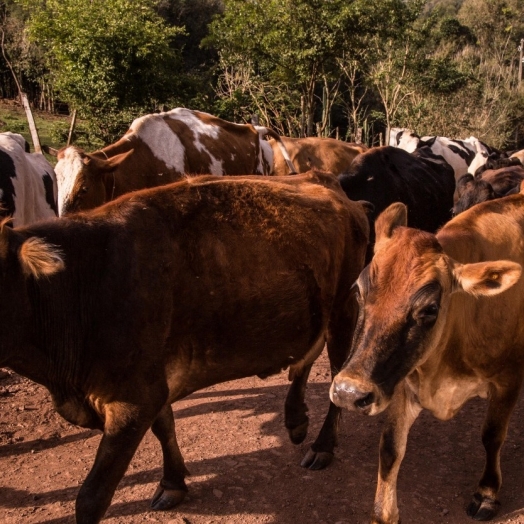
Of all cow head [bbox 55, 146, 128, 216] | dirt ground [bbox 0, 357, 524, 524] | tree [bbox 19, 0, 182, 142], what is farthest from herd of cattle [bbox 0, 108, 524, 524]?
tree [bbox 19, 0, 182, 142]

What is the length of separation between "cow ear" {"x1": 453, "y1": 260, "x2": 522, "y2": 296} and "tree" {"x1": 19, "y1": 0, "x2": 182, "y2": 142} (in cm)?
1704

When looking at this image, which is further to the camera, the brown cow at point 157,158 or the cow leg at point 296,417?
the brown cow at point 157,158

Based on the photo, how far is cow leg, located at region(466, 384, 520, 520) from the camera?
4355 millimetres

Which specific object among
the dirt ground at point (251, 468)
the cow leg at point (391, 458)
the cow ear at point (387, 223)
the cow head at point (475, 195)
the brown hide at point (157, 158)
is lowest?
the dirt ground at point (251, 468)

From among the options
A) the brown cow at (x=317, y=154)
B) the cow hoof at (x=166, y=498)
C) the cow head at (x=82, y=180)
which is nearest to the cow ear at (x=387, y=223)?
the cow hoof at (x=166, y=498)

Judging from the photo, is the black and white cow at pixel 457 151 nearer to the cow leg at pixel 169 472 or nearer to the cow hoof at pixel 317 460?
the cow hoof at pixel 317 460

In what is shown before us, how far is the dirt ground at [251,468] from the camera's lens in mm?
4438

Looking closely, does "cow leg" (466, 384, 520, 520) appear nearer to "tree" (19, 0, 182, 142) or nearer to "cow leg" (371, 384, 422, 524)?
"cow leg" (371, 384, 422, 524)

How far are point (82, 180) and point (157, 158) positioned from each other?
1.38 m

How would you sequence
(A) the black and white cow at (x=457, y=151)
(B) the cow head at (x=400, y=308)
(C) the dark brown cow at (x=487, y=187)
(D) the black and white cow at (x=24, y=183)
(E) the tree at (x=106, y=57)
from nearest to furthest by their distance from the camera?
(B) the cow head at (x=400, y=308) < (D) the black and white cow at (x=24, y=183) < (C) the dark brown cow at (x=487, y=187) < (A) the black and white cow at (x=457, y=151) < (E) the tree at (x=106, y=57)

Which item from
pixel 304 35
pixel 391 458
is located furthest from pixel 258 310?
pixel 304 35

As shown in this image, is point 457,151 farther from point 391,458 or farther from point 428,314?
point 428,314

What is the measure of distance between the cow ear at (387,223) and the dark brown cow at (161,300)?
0.52 m

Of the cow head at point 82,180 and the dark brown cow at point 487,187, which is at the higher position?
the cow head at point 82,180
